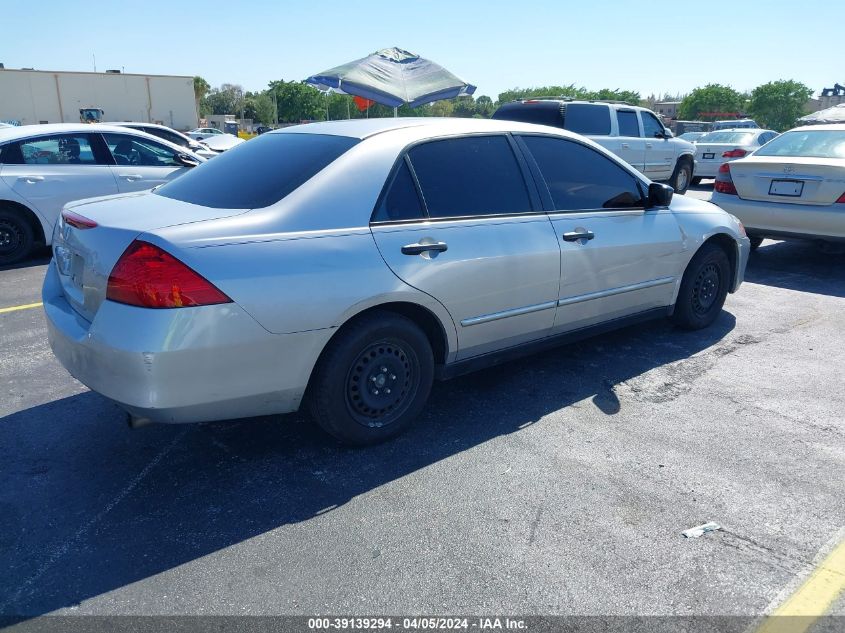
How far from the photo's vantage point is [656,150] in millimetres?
13789

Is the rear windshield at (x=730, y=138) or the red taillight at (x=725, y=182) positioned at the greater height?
the rear windshield at (x=730, y=138)

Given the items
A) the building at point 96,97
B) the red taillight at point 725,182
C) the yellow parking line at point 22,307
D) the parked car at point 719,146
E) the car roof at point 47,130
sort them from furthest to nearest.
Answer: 1. the building at point 96,97
2. the parked car at point 719,146
3. the red taillight at point 725,182
4. the car roof at point 47,130
5. the yellow parking line at point 22,307

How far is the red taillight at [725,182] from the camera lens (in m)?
7.84

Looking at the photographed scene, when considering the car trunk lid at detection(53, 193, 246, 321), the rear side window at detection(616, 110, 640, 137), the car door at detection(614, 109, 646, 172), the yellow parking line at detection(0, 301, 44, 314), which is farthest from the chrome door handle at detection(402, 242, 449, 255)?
the rear side window at detection(616, 110, 640, 137)

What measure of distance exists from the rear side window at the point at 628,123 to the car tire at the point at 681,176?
1.80m

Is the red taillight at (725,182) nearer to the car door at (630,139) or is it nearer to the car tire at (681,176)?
the car door at (630,139)

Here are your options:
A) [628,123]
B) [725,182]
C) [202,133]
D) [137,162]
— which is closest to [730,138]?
[628,123]

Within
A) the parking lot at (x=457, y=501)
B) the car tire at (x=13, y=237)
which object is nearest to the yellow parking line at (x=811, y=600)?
the parking lot at (x=457, y=501)

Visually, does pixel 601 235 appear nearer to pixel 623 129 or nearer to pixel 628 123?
pixel 623 129

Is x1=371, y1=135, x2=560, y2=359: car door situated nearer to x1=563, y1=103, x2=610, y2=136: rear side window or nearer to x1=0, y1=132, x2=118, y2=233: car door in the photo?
x1=0, y1=132, x2=118, y2=233: car door

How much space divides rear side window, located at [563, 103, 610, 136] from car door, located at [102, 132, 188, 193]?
686 cm

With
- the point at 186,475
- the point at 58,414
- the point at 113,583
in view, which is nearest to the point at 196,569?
the point at 113,583

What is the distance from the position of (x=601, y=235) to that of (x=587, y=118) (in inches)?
352

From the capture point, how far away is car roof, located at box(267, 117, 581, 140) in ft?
12.1
